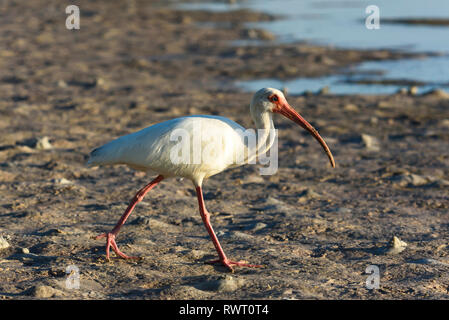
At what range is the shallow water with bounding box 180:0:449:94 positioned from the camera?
46.8 feet

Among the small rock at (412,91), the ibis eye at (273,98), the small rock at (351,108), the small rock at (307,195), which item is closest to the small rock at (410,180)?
the small rock at (307,195)

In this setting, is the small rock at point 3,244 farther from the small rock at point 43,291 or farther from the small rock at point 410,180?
the small rock at point 410,180

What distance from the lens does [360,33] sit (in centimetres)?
2177

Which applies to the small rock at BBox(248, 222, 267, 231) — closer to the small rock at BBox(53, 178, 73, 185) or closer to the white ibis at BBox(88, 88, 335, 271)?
the white ibis at BBox(88, 88, 335, 271)

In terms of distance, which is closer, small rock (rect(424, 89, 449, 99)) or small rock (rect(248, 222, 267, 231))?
small rock (rect(248, 222, 267, 231))

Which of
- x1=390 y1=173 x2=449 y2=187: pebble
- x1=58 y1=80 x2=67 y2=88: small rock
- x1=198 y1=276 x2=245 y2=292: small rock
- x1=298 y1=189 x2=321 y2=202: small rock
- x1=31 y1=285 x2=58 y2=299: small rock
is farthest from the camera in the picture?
x1=58 y1=80 x2=67 y2=88: small rock

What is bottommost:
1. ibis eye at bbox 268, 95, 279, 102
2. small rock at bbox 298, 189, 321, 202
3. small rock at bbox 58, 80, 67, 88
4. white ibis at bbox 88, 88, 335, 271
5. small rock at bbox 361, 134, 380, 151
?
small rock at bbox 298, 189, 321, 202

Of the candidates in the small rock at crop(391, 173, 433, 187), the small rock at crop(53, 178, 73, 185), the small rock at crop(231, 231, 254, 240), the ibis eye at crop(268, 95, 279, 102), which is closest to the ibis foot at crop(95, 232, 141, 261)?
the small rock at crop(231, 231, 254, 240)

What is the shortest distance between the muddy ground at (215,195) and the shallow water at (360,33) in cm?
103

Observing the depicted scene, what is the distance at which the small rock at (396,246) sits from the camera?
19.0ft

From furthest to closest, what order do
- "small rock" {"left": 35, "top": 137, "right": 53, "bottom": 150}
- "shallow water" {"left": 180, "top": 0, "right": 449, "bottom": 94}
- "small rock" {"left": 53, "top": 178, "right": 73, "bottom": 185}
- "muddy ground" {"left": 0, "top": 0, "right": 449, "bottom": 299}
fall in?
"shallow water" {"left": 180, "top": 0, "right": 449, "bottom": 94} < "small rock" {"left": 35, "top": 137, "right": 53, "bottom": 150} < "small rock" {"left": 53, "top": 178, "right": 73, "bottom": 185} < "muddy ground" {"left": 0, "top": 0, "right": 449, "bottom": 299}

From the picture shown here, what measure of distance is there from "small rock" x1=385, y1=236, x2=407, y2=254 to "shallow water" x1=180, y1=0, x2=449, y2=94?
7.72 meters
